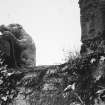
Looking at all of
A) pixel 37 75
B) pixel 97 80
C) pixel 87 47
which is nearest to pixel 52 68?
pixel 37 75

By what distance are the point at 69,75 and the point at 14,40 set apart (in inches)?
80.1

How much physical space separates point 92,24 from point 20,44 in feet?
6.22

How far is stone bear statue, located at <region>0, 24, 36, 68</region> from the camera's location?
634cm

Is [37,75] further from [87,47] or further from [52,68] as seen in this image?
[87,47]

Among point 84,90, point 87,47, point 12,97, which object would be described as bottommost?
point 12,97

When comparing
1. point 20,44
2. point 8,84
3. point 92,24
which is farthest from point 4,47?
point 92,24

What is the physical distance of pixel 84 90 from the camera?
180 inches

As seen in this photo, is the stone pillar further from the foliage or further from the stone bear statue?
the stone bear statue

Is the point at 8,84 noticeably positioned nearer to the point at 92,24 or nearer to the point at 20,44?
the point at 20,44

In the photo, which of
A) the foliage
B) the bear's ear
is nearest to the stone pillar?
the foliage

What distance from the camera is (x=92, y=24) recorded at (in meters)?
5.48

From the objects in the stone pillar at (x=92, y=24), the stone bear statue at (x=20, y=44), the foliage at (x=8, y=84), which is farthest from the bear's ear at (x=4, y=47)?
the stone pillar at (x=92, y=24)

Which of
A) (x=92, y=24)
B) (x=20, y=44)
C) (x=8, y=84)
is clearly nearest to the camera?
(x=92, y=24)

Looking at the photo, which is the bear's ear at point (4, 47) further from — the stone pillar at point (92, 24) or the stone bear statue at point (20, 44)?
the stone pillar at point (92, 24)
